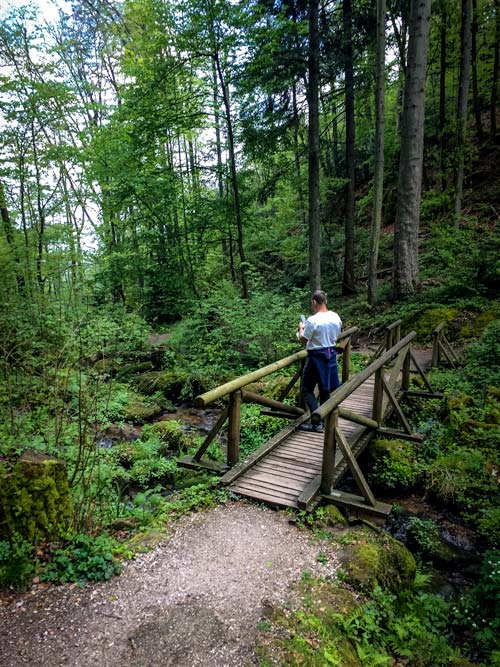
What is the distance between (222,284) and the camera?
14.6 m

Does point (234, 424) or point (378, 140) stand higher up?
point (378, 140)

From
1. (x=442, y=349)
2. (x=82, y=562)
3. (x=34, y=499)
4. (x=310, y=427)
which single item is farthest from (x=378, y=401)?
(x=34, y=499)

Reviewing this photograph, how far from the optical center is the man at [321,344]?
575cm

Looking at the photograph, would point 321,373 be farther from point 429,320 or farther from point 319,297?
point 429,320

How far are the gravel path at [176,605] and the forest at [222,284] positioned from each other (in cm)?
23

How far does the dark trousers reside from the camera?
19.3ft

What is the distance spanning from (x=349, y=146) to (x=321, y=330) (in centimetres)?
1150

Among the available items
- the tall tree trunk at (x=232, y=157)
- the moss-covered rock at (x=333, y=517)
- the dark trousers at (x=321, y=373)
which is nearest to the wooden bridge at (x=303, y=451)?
the moss-covered rock at (x=333, y=517)

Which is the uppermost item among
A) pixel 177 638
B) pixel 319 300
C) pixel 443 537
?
pixel 319 300

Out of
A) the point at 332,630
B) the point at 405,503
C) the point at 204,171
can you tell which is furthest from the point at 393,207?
the point at 332,630

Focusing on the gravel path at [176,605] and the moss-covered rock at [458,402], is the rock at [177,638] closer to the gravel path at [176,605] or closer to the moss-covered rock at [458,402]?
the gravel path at [176,605]

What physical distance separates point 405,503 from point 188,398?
6017 millimetres

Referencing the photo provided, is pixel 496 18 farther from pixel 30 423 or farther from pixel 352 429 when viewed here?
pixel 30 423

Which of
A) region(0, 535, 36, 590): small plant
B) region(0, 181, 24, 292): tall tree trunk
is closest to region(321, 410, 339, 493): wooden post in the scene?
region(0, 535, 36, 590): small plant
